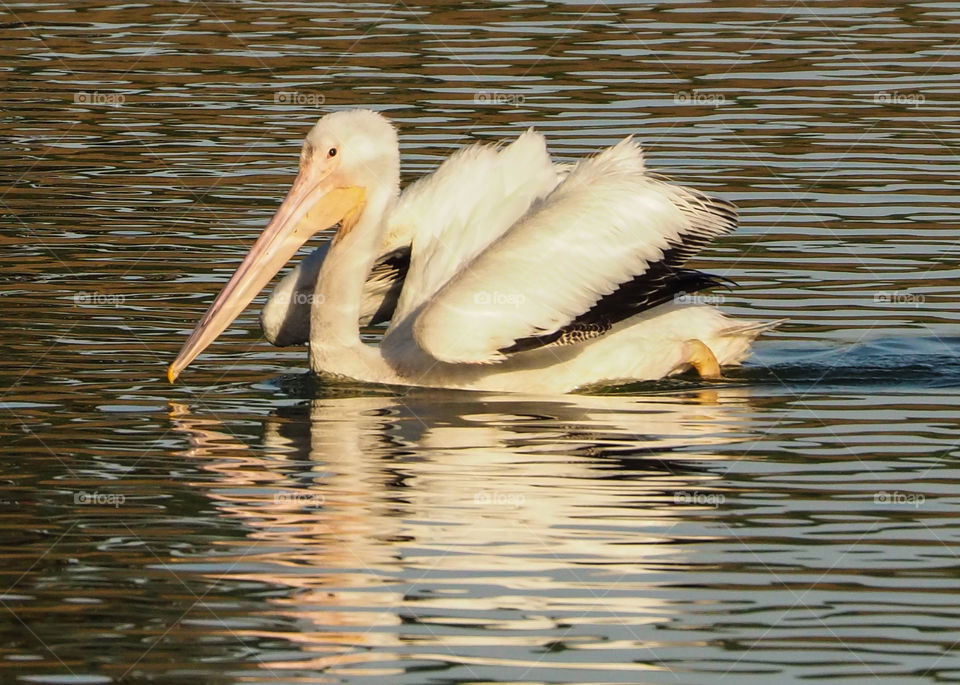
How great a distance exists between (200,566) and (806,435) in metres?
2.54

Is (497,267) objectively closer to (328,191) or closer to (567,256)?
(567,256)

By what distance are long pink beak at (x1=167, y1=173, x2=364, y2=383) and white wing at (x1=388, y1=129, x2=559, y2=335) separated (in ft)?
0.84

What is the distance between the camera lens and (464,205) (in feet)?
27.3

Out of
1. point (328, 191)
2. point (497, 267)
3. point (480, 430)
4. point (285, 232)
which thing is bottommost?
point (480, 430)

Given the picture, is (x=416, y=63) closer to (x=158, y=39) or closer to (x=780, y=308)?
(x=158, y=39)

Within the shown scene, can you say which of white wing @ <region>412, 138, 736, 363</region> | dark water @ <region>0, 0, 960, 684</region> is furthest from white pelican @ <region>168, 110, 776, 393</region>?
dark water @ <region>0, 0, 960, 684</region>

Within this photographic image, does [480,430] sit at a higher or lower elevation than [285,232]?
lower

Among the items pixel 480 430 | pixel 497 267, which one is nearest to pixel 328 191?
pixel 497 267

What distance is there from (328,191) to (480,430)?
1.38m

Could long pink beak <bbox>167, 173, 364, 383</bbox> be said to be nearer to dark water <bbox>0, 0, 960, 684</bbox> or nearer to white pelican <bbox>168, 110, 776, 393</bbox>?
white pelican <bbox>168, 110, 776, 393</bbox>

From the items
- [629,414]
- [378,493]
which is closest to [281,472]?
[378,493]

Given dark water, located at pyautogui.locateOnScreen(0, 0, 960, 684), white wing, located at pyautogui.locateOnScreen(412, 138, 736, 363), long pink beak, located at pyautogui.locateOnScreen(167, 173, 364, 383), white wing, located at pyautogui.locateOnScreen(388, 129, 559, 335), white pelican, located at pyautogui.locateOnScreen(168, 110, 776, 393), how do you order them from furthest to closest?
white wing, located at pyautogui.locateOnScreen(388, 129, 559, 335) → long pink beak, located at pyautogui.locateOnScreen(167, 173, 364, 383) → white pelican, located at pyautogui.locateOnScreen(168, 110, 776, 393) → white wing, located at pyautogui.locateOnScreen(412, 138, 736, 363) → dark water, located at pyautogui.locateOnScreen(0, 0, 960, 684)

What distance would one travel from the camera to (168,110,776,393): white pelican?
7668 mm

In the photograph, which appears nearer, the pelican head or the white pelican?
the white pelican
